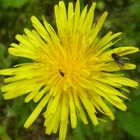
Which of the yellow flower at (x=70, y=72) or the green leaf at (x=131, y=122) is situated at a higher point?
the yellow flower at (x=70, y=72)

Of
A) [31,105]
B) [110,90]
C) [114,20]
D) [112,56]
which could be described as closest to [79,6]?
[112,56]

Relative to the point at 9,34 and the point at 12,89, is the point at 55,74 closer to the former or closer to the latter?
the point at 12,89

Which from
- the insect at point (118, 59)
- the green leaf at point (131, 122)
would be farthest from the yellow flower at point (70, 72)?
the green leaf at point (131, 122)

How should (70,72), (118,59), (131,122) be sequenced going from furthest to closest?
1. (131,122)
2. (70,72)
3. (118,59)

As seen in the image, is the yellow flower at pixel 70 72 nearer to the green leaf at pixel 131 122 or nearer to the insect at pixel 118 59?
the insect at pixel 118 59

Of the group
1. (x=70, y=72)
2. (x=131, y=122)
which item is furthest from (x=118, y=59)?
(x=131, y=122)

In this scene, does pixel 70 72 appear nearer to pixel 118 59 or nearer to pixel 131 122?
pixel 118 59

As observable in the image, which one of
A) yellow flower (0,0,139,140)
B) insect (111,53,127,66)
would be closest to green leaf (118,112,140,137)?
yellow flower (0,0,139,140)

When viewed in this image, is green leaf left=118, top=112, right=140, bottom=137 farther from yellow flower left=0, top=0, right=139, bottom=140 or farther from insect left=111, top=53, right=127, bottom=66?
insect left=111, top=53, right=127, bottom=66
